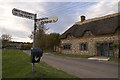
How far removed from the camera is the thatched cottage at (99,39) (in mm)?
15958

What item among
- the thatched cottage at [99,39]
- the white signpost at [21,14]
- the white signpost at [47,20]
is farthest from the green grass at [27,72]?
the thatched cottage at [99,39]

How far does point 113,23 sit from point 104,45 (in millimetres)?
3775

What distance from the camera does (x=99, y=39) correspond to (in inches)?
699

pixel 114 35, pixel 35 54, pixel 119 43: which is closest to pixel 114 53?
pixel 119 43

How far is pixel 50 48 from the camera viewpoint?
35.7 m

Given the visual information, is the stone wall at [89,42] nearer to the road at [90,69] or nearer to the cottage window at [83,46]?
the cottage window at [83,46]

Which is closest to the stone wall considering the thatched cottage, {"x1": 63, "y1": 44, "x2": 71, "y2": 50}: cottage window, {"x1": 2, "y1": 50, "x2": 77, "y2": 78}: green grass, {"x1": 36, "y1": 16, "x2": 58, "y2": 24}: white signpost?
the thatched cottage

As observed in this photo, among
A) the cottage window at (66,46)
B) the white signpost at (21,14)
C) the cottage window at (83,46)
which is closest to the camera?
the white signpost at (21,14)

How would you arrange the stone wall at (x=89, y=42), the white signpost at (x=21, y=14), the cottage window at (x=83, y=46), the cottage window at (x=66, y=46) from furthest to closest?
the cottage window at (x=66, y=46) → the cottage window at (x=83, y=46) → the stone wall at (x=89, y=42) → the white signpost at (x=21, y=14)

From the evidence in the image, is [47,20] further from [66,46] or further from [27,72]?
[66,46]

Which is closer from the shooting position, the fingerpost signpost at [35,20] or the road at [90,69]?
the fingerpost signpost at [35,20]

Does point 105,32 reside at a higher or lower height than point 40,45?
higher

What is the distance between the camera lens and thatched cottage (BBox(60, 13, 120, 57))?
1596cm

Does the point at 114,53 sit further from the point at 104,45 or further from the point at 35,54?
the point at 35,54
